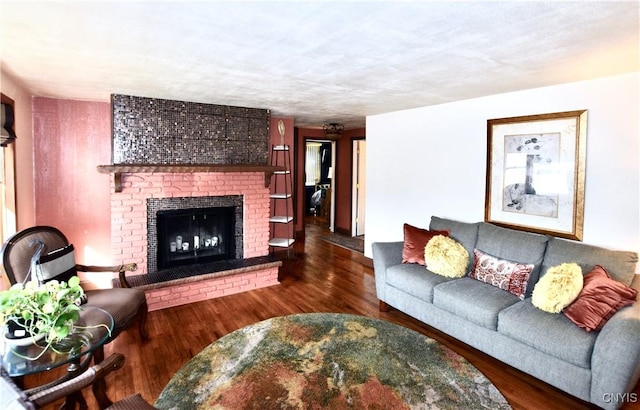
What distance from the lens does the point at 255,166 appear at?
4699 millimetres

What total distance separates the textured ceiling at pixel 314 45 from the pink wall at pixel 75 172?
547mm

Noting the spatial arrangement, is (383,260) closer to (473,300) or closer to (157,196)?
(473,300)

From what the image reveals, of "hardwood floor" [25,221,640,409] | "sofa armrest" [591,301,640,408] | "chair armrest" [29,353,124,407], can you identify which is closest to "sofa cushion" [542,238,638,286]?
"sofa armrest" [591,301,640,408]

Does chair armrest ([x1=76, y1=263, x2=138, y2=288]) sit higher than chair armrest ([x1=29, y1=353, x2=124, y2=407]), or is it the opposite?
chair armrest ([x1=76, y1=263, x2=138, y2=288])

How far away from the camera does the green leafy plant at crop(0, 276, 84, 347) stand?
6.20ft

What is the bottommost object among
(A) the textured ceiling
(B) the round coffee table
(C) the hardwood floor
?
(C) the hardwood floor

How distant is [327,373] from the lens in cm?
205

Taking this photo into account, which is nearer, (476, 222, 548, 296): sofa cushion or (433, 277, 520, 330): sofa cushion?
(433, 277, 520, 330): sofa cushion

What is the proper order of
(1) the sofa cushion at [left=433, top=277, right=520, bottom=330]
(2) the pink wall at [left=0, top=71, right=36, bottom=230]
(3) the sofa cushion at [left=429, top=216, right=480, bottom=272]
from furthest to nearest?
(3) the sofa cushion at [left=429, top=216, right=480, bottom=272]
(2) the pink wall at [left=0, top=71, right=36, bottom=230]
(1) the sofa cushion at [left=433, top=277, right=520, bottom=330]

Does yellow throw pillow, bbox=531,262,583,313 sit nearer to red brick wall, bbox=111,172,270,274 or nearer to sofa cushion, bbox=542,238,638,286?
sofa cushion, bbox=542,238,638,286

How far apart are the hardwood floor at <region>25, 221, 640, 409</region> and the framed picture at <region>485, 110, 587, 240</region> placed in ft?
4.65

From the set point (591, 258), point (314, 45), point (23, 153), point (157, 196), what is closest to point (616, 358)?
point (591, 258)

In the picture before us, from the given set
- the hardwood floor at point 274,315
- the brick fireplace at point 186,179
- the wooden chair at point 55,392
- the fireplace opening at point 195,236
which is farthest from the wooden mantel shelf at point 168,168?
the wooden chair at point 55,392

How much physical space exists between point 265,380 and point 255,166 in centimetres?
314
